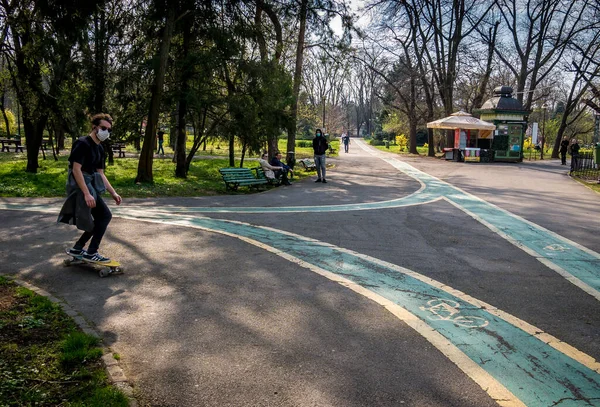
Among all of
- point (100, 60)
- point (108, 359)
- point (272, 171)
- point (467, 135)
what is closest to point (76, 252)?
point (108, 359)

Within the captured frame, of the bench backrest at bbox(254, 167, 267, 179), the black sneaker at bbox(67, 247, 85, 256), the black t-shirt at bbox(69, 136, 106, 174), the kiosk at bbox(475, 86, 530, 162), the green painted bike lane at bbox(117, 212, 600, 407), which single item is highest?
the kiosk at bbox(475, 86, 530, 162)

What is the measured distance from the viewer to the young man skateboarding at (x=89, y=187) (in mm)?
5926

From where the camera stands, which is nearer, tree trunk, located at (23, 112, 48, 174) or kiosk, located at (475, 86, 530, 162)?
tree trunk, located at (23, 112, 48, 174)

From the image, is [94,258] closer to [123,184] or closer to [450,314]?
[450,314]

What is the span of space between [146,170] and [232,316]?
11736 millimetres

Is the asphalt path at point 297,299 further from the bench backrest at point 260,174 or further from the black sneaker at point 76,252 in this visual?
the bench backrest at point 260,174

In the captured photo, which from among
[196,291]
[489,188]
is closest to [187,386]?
[196,291]

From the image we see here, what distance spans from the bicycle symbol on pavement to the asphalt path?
0.20ft

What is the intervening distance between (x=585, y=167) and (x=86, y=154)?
73.2ft

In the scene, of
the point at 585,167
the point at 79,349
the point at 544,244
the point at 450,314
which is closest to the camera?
the point at 79,349

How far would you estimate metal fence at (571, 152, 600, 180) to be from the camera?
21795mm

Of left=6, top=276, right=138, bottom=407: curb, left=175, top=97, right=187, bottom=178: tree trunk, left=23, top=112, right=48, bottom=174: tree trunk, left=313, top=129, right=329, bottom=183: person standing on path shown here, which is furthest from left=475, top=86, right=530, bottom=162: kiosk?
left=6, top=276, right=138, bottom=407: curb

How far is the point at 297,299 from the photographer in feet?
17.8

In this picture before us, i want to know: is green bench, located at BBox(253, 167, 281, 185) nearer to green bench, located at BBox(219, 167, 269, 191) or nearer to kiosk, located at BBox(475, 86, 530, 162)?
green bench, located at BBox(219, 167, 269, 191)
